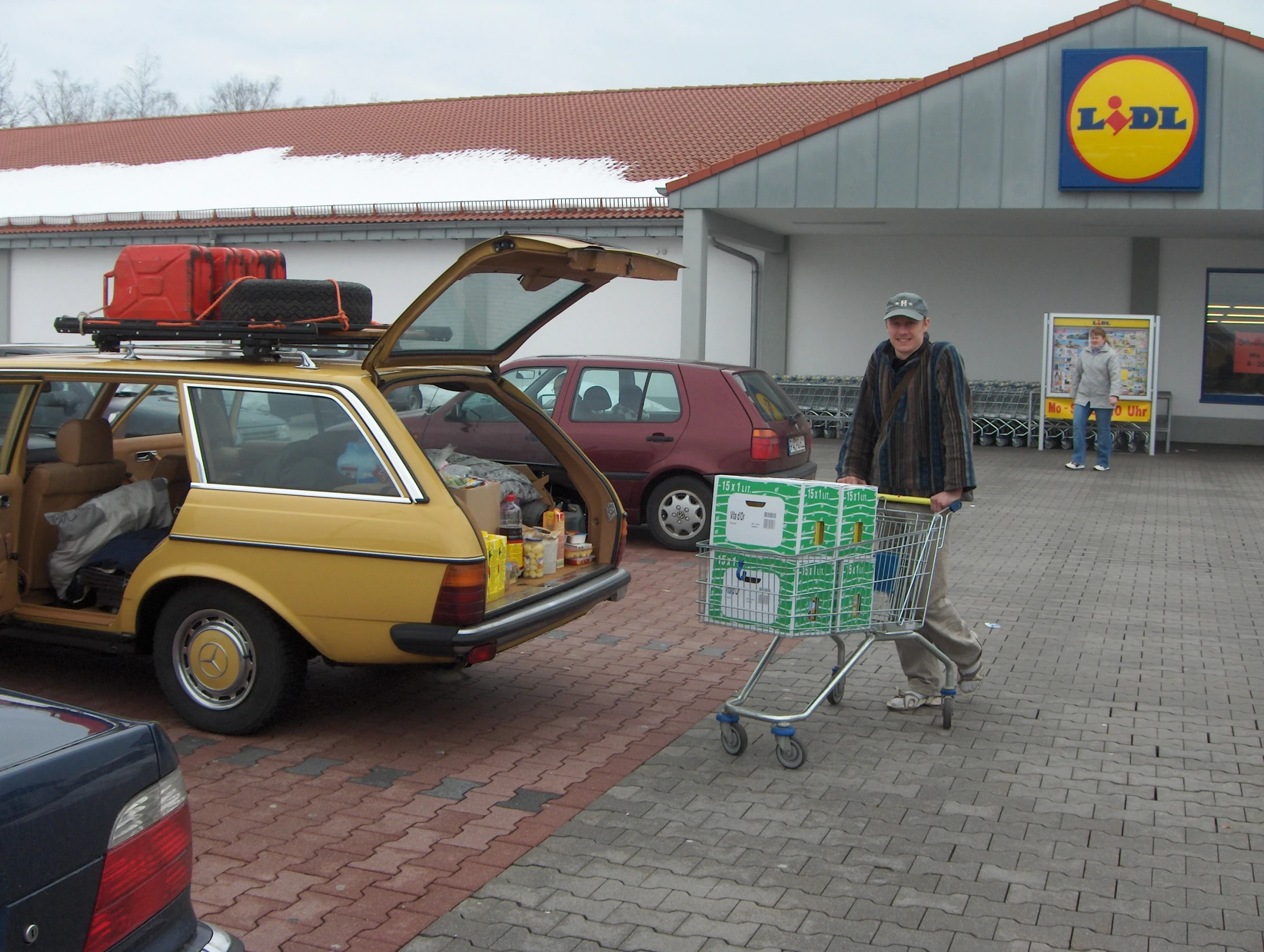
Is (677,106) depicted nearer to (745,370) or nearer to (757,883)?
(745,370)

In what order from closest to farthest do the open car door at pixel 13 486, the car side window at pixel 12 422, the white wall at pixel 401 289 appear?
the open car door at pixel 13 486
the car side window at pixel 12 422
the white wall at pixel 401 289

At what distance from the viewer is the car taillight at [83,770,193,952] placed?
2320 millimetres

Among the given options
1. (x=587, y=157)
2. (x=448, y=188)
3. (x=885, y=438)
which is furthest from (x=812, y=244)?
(x=885, y=438)

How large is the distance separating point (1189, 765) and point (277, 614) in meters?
3.88

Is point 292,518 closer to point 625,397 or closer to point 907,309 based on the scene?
point 907,309

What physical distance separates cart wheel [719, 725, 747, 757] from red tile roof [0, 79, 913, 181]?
63.2 ft

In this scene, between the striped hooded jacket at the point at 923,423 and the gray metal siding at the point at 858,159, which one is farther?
the gray metal siding at the point at 858,159

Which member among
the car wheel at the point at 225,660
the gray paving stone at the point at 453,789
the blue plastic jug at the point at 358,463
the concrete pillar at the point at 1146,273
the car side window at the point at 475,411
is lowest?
the gray paving stone at the point at 453,789

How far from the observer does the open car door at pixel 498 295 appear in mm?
5254

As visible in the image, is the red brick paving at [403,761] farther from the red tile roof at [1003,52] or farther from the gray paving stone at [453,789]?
the red tile roof at [1003,52]

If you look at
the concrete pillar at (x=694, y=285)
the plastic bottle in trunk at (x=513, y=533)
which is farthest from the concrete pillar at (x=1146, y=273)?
the plastic bottle in trunk at (x=513, y=533)

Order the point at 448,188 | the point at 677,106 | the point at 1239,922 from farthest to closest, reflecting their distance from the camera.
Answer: the point at 677,106 < the point at 448,188 < the point at 1239,922

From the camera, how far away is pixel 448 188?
80.6ft

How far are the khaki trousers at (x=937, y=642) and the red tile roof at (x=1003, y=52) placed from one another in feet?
37.0
